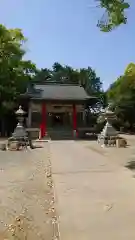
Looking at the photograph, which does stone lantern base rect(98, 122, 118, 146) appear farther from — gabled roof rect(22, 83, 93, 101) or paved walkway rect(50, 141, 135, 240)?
gabled roof rect(22, 83, 93, 101)

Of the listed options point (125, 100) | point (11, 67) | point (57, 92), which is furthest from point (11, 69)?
point (125, 100)

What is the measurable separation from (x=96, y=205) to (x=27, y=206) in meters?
1.38

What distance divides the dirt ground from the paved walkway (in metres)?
0.22

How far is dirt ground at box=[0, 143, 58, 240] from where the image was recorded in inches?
162

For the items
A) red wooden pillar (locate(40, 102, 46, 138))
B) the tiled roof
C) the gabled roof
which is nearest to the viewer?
red wooden pillar (locate(40, 102, 46, 138))

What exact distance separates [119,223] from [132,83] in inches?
1439

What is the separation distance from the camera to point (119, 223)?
161 inches

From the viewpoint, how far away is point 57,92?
36.0 m

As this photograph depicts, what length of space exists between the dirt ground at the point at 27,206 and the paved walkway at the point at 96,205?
0.22 meters

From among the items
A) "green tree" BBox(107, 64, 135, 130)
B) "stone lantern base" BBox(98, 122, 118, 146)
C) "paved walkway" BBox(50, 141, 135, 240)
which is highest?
"green tree" BBox(107, 64, 135, 130)

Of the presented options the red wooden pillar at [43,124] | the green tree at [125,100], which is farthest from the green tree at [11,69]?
the green tree at [125,100]

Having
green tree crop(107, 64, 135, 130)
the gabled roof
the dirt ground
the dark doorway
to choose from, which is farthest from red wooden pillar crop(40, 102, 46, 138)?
the dirt ground

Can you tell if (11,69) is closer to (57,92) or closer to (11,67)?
(11,67)

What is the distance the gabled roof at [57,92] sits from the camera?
110 feet
